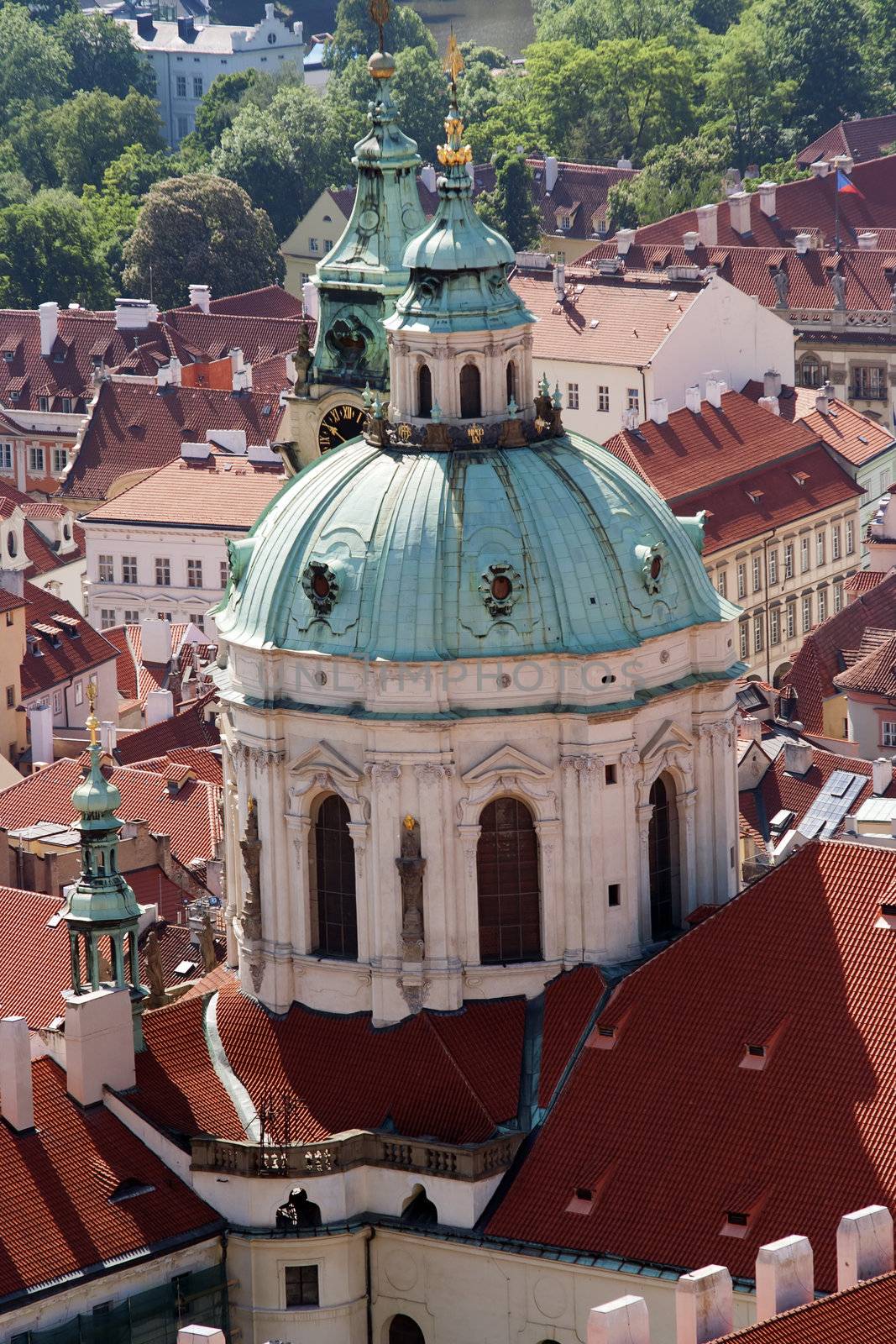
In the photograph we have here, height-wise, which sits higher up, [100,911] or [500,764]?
[500,764]

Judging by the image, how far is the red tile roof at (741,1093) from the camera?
93.9 m

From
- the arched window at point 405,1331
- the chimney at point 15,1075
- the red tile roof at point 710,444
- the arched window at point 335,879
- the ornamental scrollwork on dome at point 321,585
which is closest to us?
the chimney at point 15,1075

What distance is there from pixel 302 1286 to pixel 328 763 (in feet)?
35.4

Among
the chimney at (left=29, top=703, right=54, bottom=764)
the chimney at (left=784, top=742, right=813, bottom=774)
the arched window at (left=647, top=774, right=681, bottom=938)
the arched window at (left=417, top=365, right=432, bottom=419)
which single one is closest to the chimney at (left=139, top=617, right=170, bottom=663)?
the chimney at (left=29, top=703, right=54, bottom=764)

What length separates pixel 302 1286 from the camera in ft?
325

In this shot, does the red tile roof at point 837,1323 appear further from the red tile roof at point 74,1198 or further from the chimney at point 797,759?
the chimney at point 797,759

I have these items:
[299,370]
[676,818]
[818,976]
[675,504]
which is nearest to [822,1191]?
[818,976]

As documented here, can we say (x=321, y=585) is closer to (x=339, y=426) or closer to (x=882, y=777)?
(x=339, y=426)

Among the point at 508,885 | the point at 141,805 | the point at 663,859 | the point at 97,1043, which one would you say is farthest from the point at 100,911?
the point at 141,805

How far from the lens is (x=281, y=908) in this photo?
101750 mm

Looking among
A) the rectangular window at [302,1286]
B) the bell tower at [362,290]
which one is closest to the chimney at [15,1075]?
the rectangular window at [302,1286]

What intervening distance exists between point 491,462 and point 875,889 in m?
12.2

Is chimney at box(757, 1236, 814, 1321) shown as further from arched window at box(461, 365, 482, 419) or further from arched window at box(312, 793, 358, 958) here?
arched window at box(461, 365, 482, 419)

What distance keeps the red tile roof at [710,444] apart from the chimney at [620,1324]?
315 ft
